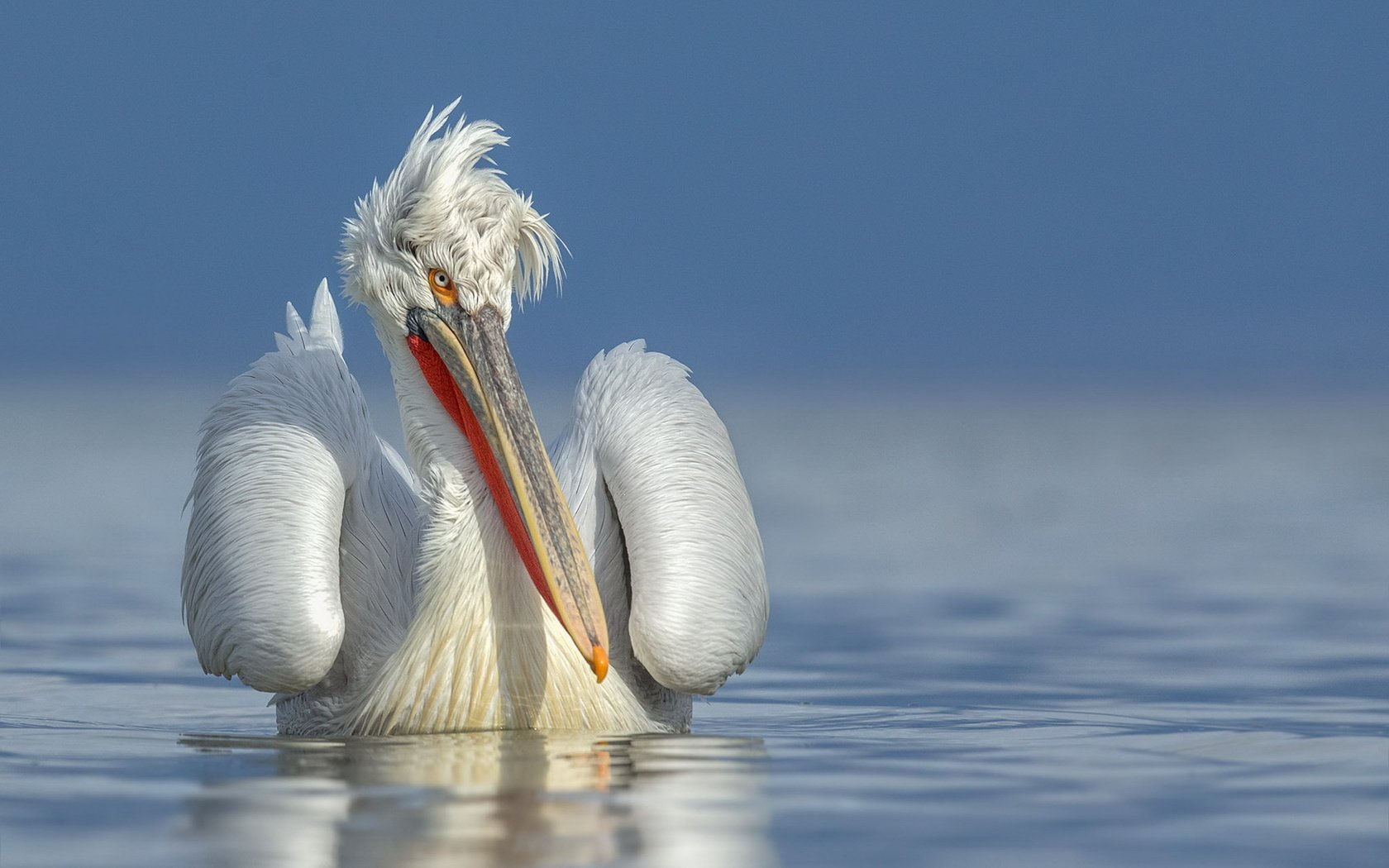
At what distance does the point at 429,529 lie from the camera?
5.64 meters

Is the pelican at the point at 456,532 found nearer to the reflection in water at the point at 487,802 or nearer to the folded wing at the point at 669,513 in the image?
the folded wing at the point at 669,513

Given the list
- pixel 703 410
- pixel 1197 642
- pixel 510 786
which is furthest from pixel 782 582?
pixel 510 786

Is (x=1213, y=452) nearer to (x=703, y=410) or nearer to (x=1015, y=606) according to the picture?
(x=1015, y=606)

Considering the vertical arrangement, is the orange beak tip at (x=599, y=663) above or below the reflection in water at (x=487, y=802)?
above

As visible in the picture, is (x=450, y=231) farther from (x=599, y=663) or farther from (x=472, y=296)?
(x=599, y=663)

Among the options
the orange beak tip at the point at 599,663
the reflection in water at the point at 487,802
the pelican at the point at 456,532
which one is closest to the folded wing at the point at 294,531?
the pelican at the point at 456,532

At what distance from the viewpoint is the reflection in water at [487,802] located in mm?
3781

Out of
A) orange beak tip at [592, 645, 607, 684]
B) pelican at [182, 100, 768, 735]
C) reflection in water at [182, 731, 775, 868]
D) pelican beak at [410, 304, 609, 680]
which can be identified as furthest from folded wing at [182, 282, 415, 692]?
orange beak tip at [592, 645, 607, 684]

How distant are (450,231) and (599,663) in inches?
47.1

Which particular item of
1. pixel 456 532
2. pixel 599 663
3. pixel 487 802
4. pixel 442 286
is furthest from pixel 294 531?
pixel 487 802

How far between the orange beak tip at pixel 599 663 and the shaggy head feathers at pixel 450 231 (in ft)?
3.21

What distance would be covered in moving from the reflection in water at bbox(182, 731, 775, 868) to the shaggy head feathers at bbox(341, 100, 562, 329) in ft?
3.82

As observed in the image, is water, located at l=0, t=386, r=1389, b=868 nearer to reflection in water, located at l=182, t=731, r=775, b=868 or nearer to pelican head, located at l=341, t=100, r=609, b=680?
reflection in water, located at l=182, t=731, r=775, b=868

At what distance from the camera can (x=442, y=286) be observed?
5.64 metres
